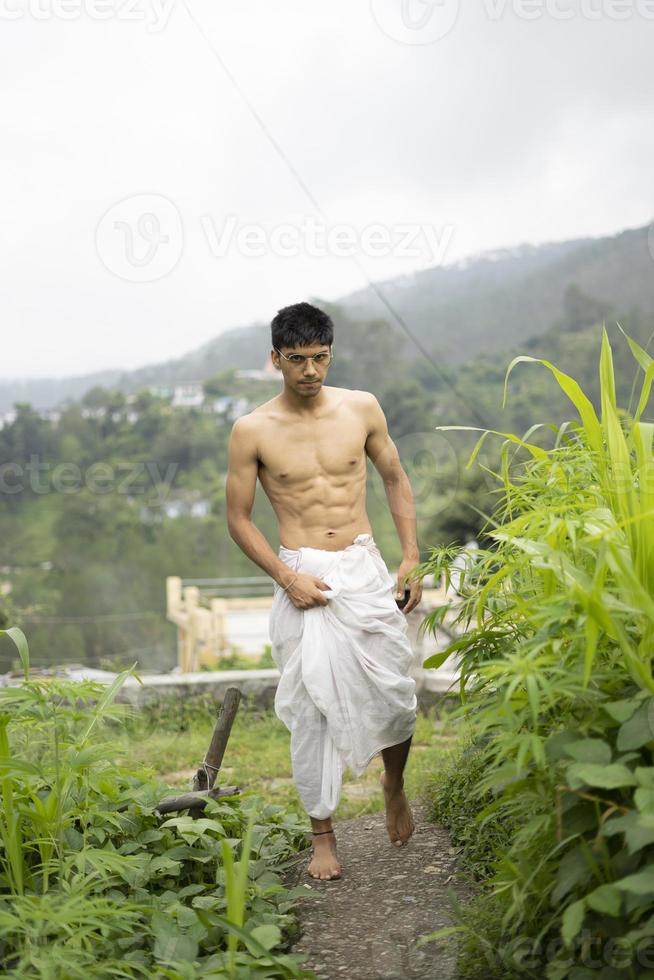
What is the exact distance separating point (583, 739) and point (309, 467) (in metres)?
1.71

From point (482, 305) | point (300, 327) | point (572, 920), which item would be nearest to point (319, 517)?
point (300, 327)

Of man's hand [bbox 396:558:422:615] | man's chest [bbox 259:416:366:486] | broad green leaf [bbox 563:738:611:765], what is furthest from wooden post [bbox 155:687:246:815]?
broad green leaf [bbox 563:738:611:765]

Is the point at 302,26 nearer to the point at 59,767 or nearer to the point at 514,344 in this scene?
the point at 514,344

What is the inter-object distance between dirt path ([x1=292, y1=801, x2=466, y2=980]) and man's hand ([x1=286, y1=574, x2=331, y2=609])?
0.84 metres

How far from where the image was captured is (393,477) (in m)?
3.99

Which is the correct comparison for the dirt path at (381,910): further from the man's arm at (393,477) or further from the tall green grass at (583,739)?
the man's arm at (393,477)

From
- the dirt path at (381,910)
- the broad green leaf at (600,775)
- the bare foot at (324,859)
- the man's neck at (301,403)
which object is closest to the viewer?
the broad green leaf at (600,775)

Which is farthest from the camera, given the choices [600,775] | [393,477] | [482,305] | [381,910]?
[482,305]

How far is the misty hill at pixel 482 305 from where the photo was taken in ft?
110

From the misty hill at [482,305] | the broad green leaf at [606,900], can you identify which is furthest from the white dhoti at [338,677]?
the misty hill at [482,305]

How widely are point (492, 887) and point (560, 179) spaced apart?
41.7 meters

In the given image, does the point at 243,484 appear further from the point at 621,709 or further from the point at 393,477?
the point at 621,709

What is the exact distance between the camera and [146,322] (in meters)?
38.3

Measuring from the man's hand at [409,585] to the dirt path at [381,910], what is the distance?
78 centimetres
